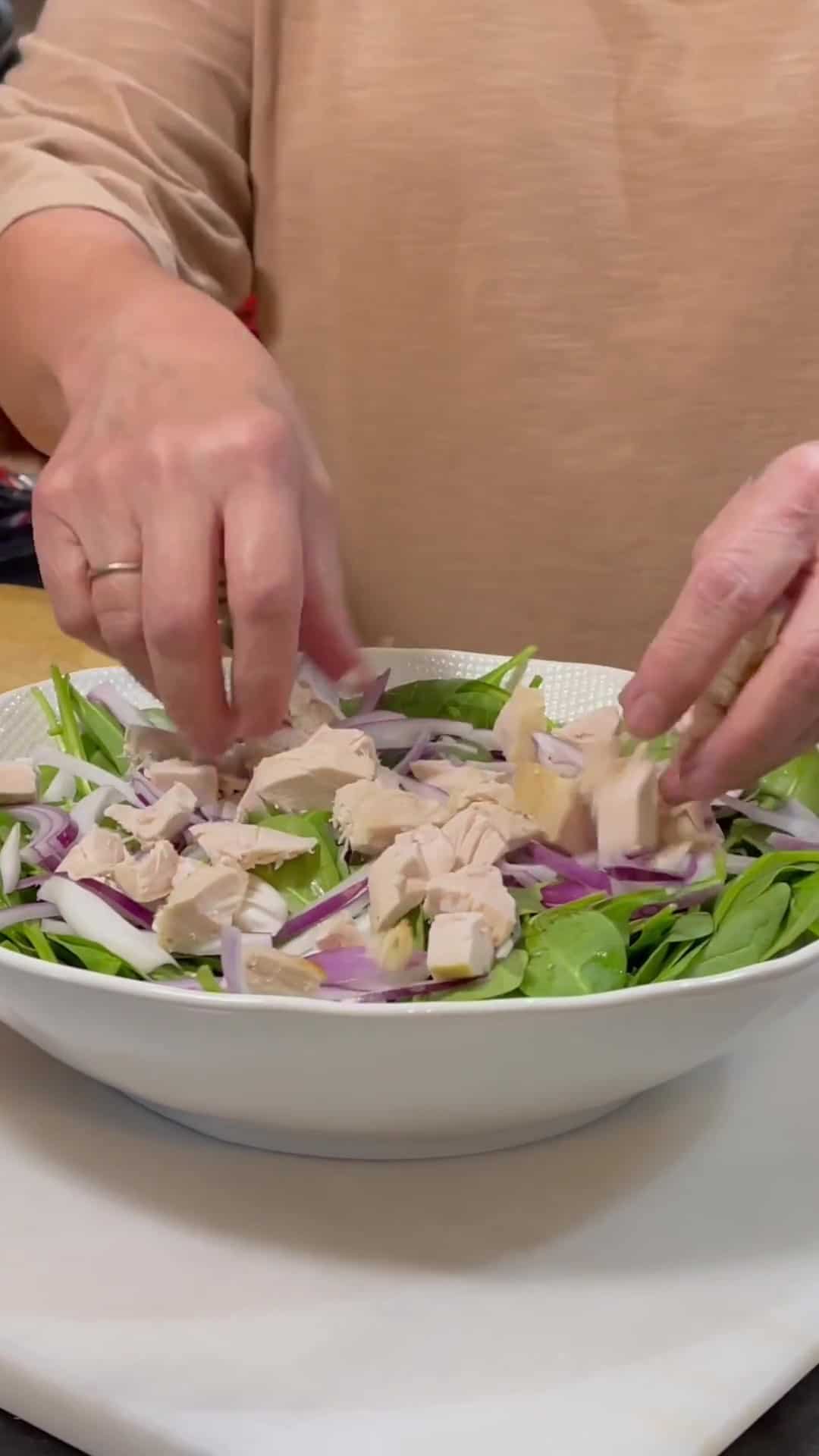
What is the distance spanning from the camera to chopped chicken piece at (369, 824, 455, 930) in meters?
0.54

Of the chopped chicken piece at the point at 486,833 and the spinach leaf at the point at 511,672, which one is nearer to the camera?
the chopped chicken piece at the point at 486,833

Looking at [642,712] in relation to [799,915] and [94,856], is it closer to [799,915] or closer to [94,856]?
[799,915]

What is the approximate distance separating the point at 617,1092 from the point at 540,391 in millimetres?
627

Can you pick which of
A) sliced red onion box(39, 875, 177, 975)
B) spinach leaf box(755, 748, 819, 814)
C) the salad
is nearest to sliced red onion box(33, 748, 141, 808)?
the salad

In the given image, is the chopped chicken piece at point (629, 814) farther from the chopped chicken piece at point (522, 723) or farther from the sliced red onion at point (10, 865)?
the sliced red onion at point (10, 865)

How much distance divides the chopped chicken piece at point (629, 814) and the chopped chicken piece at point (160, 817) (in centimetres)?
19

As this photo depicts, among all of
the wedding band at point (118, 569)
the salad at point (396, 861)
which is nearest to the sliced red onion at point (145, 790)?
the salad at point (396, 861)

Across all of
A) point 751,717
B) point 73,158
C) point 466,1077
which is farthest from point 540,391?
point 466,1077

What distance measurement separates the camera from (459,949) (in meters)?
0.50

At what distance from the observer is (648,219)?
96 cm

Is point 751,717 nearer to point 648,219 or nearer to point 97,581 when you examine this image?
point 97,581

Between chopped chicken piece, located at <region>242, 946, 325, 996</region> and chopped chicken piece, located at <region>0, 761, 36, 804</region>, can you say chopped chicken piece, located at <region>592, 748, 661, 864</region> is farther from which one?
chopped chicken piece, located at <region>0, 761, 36, 804</region>

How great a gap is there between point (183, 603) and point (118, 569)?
6 cm

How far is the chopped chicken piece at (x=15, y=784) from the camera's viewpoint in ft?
2.13
